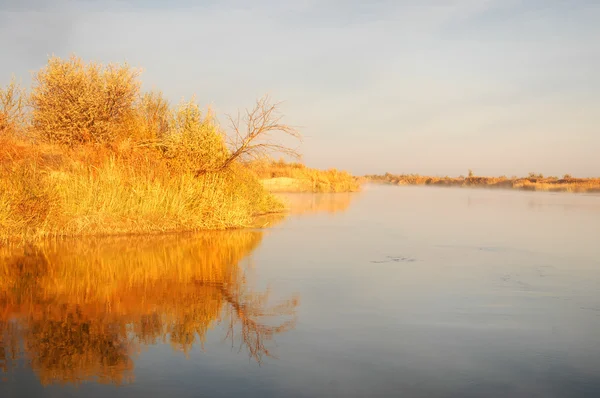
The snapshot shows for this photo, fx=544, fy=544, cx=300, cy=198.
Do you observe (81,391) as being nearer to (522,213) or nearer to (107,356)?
(107,356)

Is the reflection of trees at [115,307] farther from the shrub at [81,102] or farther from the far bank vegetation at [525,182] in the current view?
the far bank vegetation at [525,182]

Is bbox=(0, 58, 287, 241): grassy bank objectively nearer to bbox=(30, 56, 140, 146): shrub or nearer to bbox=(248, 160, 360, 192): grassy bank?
bbox=(30, 56, 140, 146): shrub

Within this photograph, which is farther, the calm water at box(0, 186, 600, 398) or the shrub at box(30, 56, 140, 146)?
the shrub at box(30, 56, 140, 146)

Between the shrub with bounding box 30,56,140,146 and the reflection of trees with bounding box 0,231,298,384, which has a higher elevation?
the shrub with bounding box 30,56,140,146

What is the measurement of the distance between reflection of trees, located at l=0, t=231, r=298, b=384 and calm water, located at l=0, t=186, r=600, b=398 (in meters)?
0.03

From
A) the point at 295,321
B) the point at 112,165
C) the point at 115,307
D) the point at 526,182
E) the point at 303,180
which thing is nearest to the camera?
the point at 295,321

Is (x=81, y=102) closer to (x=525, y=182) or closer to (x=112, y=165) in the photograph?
(x=112, y=165)

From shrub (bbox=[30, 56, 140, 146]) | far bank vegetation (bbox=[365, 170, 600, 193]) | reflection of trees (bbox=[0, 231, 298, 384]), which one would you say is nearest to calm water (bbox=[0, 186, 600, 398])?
reflection of trees (bbox=[0, 231, 298, 384])

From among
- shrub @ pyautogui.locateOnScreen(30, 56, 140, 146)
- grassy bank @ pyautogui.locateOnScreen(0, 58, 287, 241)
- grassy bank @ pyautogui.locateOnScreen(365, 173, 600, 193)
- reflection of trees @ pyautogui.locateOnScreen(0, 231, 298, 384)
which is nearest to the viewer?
reflection of trees @ pyautogui.locateOnScreen(0, 231, 298, 384)

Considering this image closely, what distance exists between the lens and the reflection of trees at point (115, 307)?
5.36 metres

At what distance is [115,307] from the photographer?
7.14 m

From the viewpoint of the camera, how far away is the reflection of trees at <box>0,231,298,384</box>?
17.6ft

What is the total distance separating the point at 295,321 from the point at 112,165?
10.0 meters

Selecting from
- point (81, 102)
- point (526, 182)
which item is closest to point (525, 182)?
point (526, 182)
